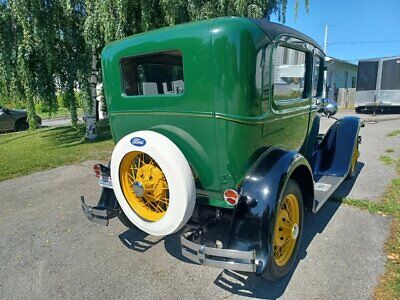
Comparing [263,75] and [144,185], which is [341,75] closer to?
[263,75]

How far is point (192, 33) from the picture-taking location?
7.43 ft

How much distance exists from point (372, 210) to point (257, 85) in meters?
2.66

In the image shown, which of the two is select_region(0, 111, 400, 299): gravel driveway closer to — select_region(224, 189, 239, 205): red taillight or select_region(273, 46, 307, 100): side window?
select_region(224, 189, 239, 205): red taillight

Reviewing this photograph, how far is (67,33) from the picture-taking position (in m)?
7.43

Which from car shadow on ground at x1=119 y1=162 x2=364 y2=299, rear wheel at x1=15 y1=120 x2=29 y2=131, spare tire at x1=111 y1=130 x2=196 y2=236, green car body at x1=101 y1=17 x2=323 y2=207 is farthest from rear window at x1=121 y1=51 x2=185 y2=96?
rear wheel at x1=15 y1=120 x2=29 y2=131

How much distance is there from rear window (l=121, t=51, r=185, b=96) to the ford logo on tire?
0.71 m

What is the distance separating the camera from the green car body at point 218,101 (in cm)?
215

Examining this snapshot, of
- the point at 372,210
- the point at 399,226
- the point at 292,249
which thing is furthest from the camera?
the point at 372,210

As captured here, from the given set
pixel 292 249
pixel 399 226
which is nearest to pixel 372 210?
pixel 399 226

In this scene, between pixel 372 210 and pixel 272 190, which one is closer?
pixel 272 190

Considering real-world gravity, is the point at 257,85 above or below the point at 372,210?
above

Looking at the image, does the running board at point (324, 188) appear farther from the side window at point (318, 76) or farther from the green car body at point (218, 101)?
the side window at point (318, 76)

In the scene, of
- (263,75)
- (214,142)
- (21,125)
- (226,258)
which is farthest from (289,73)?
(21,125)

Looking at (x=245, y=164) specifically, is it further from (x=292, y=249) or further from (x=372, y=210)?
(x=372, y=210)
